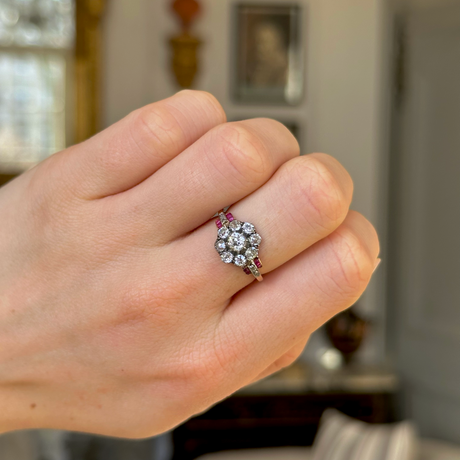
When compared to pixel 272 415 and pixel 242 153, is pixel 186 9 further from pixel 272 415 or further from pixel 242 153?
pixel 242 153

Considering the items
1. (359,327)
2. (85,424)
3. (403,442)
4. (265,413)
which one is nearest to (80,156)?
(85,424)

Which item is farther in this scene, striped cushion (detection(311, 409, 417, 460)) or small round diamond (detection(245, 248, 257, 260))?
striped cushion (detection(311, 409, 417, 460))

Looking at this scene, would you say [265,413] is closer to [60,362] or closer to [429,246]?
[429,246]

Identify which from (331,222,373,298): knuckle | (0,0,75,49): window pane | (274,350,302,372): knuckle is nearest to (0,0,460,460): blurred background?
(0,0,75,49): window pane

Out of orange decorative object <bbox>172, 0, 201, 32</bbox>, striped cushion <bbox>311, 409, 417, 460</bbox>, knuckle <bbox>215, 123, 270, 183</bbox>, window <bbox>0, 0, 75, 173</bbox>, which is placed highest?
orange decorative object <bbox>172, 0, 201, 32</bbox>

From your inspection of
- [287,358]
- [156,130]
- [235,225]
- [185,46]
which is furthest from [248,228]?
[185,46]

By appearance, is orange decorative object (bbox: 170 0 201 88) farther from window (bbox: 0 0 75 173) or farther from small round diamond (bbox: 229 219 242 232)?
small round diamond (bbox: 229 219 242 232)
